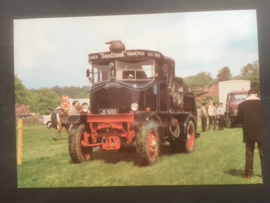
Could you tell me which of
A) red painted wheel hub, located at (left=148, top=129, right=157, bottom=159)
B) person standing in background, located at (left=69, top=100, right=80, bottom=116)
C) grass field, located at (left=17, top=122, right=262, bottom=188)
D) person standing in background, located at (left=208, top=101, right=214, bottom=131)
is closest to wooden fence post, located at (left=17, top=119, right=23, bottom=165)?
grass field, located at (left=17, top=122, right=262, bottom=188)

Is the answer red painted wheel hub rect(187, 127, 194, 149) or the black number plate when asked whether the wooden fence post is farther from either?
red painted wheel hub rect(187, 127, 194, 149)

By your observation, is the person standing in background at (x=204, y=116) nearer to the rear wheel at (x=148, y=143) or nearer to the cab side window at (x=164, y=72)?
the cab side window at (x=164, y=72)

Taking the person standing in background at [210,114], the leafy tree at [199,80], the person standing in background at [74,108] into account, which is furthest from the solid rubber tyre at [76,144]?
the person standing in background at [210,114]

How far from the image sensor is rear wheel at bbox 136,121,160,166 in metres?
3.47

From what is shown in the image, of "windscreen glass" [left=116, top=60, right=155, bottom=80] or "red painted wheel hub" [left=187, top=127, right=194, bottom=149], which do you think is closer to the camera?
"windscreen glass" [left=116, top=60, right=155, bottom=80]

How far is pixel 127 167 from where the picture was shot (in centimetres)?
384

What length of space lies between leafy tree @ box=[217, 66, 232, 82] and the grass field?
0.82 metres

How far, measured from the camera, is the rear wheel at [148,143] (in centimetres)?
347

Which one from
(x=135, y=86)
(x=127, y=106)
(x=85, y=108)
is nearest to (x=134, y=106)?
(x=127, y=106)

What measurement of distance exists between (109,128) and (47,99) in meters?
1.17

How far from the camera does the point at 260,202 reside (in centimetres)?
406

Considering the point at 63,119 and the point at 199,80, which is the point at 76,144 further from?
the point at 199,80

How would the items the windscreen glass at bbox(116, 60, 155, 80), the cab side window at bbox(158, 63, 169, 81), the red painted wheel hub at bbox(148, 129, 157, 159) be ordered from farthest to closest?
the cab side window at bbox(158, 63, 169, 81), the windscreen glass at bbox(116, 60, 155, 80), the red painted wheel hub at bbox(148, 129, 157, 159)

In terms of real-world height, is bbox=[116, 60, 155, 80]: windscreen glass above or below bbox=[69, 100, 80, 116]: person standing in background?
above
